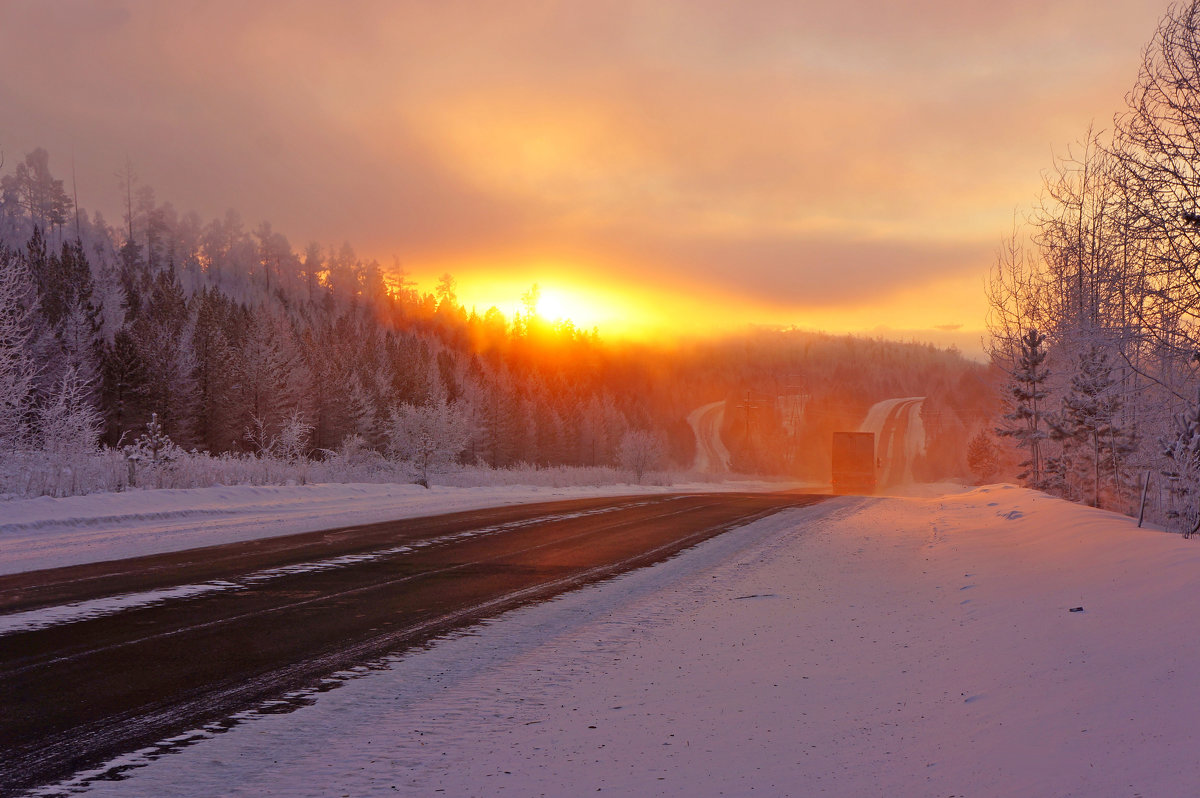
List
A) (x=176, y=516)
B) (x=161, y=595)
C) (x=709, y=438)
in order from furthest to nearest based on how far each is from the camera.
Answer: (x=709, y=438)
(x=176, y=516)
(x=161, y=595)

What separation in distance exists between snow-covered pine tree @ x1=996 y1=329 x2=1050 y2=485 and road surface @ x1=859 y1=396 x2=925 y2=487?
3171cm

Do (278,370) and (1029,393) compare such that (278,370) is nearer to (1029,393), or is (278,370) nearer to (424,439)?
(424,439)

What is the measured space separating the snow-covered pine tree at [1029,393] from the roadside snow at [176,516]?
82.4ft

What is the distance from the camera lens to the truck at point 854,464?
154 ft

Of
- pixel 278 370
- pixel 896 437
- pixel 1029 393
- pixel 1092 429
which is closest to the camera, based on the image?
pixel 1092 429

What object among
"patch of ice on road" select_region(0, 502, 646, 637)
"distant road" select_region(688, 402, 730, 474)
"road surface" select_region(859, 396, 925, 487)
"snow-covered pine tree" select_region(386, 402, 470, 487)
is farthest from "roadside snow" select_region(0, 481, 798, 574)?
"distant road" select_region(688, 402, 730, 474)

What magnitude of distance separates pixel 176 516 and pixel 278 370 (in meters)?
50.5

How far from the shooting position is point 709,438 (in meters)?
148

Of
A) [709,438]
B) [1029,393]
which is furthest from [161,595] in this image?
[709,438]

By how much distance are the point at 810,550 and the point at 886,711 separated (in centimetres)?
881

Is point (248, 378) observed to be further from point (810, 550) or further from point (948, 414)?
point (948, 414)

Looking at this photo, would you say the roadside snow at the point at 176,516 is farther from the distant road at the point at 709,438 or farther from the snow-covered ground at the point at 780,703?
the distant road at the point at 709,438

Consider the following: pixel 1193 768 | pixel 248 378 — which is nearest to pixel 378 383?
pixel 248 378

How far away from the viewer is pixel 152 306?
219 ft
